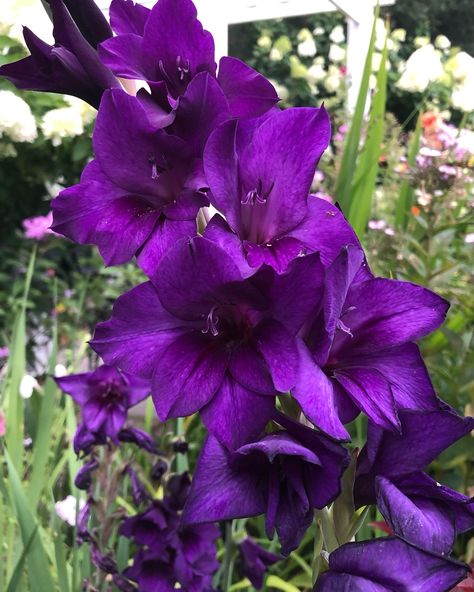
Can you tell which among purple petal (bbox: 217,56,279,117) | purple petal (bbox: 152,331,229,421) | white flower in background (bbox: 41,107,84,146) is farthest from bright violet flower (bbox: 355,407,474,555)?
white flower in background (bbox: 41,107,84,146)

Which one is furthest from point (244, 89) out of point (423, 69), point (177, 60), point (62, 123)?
point (423, 69)

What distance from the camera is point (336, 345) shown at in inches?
19.1

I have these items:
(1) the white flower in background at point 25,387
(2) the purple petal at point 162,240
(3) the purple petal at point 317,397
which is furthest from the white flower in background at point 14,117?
(3) the purple petal at point 317,397

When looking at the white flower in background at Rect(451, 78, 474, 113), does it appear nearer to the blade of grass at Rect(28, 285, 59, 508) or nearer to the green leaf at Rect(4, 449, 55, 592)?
the blade of grass at Rect(28, 285, 59, 508)

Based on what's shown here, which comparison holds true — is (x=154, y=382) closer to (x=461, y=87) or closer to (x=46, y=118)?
(x=46, y=118)

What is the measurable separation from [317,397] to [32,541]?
0.53 metres

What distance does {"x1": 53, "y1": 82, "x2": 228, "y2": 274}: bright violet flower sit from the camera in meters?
0.46

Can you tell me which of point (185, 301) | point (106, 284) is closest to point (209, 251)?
point (185, 301)

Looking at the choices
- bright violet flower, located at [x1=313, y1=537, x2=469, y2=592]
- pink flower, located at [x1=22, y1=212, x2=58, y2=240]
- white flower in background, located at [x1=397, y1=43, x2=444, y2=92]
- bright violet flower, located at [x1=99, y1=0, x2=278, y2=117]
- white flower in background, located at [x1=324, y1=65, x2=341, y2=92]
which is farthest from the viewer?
white flower in background, located at [x1=324, y1=65, x2=341, y2=92]

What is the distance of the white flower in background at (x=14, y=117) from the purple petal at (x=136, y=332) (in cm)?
182

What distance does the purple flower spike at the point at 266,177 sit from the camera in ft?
1.48

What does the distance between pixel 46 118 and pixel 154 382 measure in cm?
208

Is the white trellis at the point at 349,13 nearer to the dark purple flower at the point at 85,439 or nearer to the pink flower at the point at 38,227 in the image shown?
the pink flower at the point at 38,227

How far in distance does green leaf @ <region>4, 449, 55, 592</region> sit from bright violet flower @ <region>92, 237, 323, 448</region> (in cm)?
39
